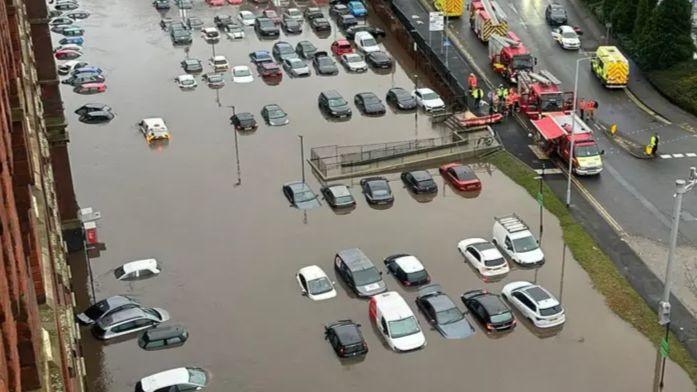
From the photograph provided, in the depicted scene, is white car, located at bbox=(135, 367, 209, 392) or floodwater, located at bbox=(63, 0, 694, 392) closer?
white car, located at bbox=(135, 367, 209, 392)

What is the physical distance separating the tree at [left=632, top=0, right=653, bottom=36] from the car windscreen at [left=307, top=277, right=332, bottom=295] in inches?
1771

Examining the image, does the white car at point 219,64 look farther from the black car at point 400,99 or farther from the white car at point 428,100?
the white car at point 428,100

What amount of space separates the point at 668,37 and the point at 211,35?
4426cm

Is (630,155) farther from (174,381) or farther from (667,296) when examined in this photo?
(174,381)

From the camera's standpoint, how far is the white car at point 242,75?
8200 centimetres

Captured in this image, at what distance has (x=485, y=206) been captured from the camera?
59.8 metres

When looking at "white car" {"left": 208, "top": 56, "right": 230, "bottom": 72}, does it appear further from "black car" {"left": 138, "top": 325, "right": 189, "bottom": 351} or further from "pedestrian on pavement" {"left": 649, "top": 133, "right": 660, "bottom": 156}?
"black car" {"left": 138, "top": 325, "right": 189, "bottom": 351}

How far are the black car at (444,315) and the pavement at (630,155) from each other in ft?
34.1

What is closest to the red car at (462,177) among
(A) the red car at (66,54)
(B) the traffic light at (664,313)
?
(B) the traffic light at (664,313)

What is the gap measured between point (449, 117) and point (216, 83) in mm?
21741

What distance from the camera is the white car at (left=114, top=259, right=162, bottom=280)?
5209 cm

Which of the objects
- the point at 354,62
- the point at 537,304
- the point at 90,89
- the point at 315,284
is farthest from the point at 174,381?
→ the point at 354,62

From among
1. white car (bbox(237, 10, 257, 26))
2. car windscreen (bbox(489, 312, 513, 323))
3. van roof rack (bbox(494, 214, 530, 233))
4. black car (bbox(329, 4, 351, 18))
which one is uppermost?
black car (bbox(329, 4, 351, 18))

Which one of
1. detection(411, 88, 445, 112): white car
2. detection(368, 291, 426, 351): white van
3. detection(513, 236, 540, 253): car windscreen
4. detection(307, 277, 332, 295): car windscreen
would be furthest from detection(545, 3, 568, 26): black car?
detection(368, 291, 426, 351): white van
